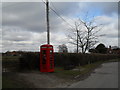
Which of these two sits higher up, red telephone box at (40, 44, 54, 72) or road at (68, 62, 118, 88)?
red telephone box at (40, 44, 54, 72)

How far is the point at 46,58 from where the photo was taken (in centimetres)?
1457

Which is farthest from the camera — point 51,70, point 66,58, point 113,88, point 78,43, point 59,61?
point 78,43

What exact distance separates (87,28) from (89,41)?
273 centimetres

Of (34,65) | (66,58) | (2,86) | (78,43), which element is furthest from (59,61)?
(78,43)

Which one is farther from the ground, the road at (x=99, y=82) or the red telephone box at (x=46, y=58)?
the red telephone box at (x=46, y=58)

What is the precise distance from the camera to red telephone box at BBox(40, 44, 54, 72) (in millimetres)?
14539

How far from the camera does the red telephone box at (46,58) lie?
14.5m

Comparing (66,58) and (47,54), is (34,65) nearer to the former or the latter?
(47,54)

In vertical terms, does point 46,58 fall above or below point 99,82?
above

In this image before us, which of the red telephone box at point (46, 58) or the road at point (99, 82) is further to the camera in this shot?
the red telephone box at point (46, 58)

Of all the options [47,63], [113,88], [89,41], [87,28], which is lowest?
[113,88]

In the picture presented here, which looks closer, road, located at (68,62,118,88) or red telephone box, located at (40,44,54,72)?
road, located at (68,62,118,88)

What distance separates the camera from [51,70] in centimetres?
1510

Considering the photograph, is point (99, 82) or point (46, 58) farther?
point (46, 58)
